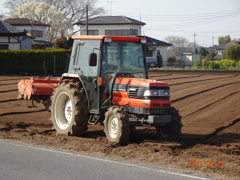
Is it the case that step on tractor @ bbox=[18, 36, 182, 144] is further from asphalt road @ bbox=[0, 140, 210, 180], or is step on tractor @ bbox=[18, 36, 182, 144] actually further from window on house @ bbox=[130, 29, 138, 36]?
window on house @ bbox=[130, 29, 138, 36]

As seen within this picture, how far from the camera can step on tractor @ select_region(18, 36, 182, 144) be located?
1058 centimetres

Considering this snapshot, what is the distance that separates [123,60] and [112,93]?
2.80ft

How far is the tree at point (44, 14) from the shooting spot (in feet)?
263

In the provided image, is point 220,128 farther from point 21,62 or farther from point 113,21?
point 113,21

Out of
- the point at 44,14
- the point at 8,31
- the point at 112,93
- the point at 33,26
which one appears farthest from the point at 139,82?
the point at 44,14

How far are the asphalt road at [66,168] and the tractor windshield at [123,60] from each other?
2622 mm

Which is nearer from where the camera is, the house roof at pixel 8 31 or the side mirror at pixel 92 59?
the side mirror at pixel 92 59

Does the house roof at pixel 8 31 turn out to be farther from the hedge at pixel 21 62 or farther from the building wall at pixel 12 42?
the hedge at pixel 21 62

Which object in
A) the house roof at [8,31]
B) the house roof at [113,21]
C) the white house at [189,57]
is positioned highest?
the house roof at [113,21]

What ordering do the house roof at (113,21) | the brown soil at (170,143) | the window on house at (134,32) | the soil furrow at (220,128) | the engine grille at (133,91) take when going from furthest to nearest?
the window on house at (134,32)
the house roof at (113,21)
the soil furrow at (220,128)
the engine grille at (133,91)
the brown soil at (170,143)

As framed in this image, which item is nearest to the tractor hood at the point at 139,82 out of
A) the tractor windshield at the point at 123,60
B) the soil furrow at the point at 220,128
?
the tractor windshield at the point at 123,60

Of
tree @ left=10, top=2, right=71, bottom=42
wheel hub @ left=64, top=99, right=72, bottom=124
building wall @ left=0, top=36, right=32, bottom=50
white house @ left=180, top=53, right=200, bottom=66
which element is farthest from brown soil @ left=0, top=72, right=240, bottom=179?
white house @ left=180, top=53, right=200, bottom=66

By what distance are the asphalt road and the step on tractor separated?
1810mm
